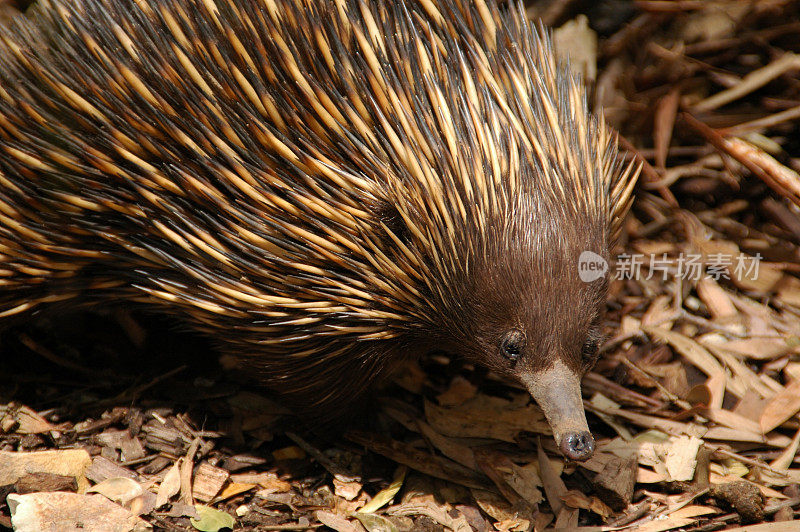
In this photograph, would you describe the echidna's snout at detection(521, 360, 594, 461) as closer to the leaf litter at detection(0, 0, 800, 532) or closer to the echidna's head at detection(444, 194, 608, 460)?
the echidna's head at detection(444, 194, 608, 460)

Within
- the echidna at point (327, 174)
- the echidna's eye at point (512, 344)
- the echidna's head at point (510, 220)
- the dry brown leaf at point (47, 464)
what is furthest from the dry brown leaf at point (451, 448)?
the dry brown leaf at point (47, 464)

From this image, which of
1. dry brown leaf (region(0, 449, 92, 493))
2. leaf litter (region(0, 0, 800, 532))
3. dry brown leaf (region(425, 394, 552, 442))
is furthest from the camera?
dry brown leaf (region(425, 394, 552, 442))

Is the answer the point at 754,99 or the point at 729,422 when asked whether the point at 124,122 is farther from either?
the point at 754,99

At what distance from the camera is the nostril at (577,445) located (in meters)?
2.71

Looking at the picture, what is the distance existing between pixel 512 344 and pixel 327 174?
2.81 ft

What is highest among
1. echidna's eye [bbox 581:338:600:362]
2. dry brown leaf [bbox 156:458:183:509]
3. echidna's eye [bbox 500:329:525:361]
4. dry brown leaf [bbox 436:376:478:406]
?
echidna's eye [bbox 500:329:525:361]

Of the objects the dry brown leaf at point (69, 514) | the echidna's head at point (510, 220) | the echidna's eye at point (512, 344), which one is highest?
the echidna's head at point (510, 220)

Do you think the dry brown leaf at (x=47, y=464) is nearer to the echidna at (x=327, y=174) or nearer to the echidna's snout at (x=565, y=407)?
the echidna at (x=327, y=174)

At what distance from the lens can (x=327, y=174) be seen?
9.44ft

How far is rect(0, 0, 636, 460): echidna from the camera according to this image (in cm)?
276

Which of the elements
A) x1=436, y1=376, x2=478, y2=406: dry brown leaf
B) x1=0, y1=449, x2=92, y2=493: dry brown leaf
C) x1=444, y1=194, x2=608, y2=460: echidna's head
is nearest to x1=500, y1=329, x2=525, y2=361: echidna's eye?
x1=444, y1=194, x2=608, y2=460: echidna's head

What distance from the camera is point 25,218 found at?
3.33 metres

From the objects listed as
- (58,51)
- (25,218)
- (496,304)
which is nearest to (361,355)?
(496,304)

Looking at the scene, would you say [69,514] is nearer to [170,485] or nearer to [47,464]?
[47,464]
